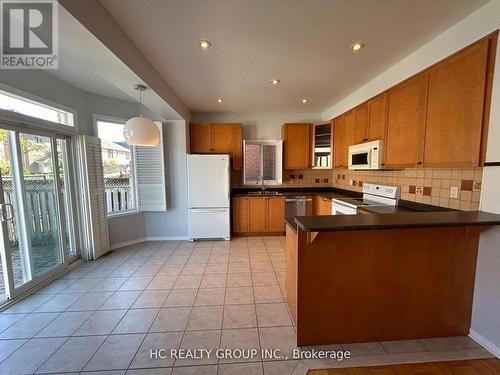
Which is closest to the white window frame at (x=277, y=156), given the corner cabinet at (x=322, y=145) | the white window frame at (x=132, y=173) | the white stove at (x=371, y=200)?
the corner cabinet at (x=322, y=145)

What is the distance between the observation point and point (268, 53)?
2156mm

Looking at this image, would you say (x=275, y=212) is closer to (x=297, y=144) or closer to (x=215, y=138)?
(x=297, y=144)

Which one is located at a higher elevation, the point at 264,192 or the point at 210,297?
the point at 264,192

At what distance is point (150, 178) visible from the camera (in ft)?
12.6

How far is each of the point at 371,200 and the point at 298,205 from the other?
144 cm

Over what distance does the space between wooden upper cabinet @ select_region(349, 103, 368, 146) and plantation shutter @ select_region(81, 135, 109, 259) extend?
4.05 m

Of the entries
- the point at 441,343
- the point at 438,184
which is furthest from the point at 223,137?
the point at 441,343

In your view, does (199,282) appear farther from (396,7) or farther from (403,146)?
(396,7)

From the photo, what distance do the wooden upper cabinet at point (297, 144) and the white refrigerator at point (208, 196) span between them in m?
1.35

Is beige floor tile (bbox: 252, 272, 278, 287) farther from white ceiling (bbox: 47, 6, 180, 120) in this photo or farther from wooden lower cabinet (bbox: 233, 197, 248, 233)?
white ceiling (bbox: 47, 6, 180, 120)

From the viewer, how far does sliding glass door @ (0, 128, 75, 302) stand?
2166 millimetres

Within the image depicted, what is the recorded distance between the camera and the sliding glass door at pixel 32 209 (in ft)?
7.11

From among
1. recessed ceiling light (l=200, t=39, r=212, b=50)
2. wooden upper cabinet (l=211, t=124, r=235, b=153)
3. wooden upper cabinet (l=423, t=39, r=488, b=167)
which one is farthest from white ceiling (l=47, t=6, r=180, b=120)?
wooden upper cabinet (l=423, t=39, r=488, b=167)

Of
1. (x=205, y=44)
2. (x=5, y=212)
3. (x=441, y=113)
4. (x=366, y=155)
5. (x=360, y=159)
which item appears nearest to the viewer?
(x=441, y=113)
